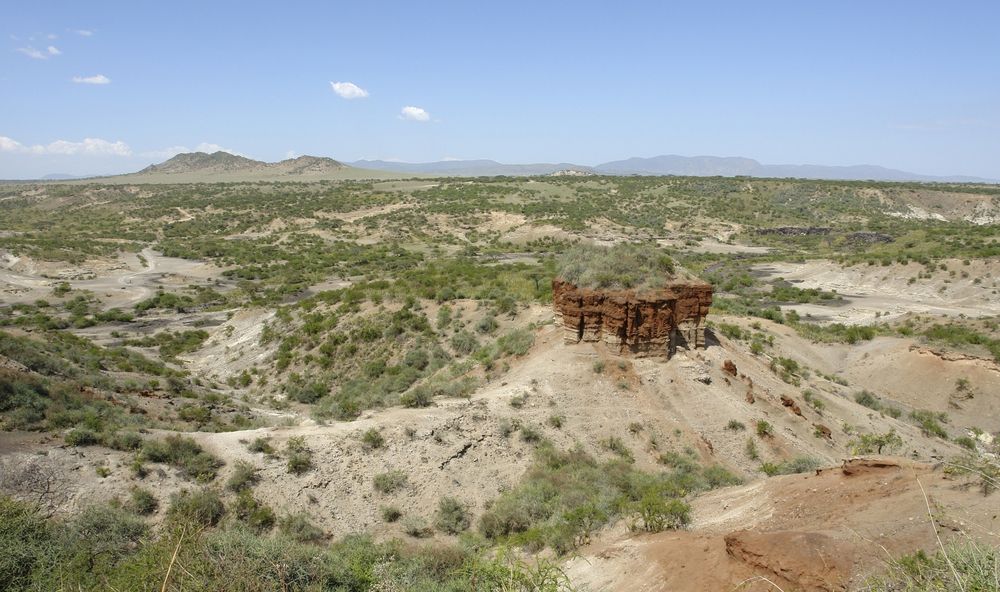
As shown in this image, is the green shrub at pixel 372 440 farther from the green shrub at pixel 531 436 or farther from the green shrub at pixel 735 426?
the green shrub at pixel 735 426

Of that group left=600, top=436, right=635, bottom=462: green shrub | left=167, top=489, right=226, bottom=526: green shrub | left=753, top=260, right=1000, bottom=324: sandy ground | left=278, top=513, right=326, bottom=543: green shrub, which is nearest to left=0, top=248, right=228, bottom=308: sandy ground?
left=167, top=489, right=226, bottom=526: green shrub

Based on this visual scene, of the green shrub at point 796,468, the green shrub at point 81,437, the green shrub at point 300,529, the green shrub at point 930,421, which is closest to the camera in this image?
the green shrub at point 300,529

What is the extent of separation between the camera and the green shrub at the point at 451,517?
36.1 feet

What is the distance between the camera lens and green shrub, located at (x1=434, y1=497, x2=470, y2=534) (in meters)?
11.0

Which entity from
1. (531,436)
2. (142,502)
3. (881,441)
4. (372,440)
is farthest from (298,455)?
(881,441)

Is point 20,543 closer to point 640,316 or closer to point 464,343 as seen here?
point 640,316

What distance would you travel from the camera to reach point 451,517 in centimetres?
1116

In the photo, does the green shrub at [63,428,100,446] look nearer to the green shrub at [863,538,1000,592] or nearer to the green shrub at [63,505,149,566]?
the green shrub at [63,505,149,566]

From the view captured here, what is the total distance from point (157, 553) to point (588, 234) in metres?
67.8

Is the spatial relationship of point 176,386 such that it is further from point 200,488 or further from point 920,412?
point 920,412

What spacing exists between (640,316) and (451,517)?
9.40 metres

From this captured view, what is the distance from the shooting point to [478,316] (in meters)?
25.1

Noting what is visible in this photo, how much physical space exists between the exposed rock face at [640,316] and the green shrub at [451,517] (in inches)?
319

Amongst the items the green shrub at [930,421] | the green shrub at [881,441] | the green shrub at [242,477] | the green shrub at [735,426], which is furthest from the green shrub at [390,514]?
the green shrub at [930,421]
